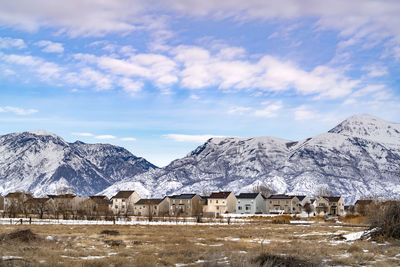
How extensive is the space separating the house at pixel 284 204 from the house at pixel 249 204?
3585 millimetres

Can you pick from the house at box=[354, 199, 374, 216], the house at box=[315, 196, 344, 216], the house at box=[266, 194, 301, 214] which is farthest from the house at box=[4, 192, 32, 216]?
the house at box=[315, 196, 344, 216]

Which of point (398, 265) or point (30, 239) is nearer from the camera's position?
point (398, 265)

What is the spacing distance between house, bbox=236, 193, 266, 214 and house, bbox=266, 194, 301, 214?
358 cm

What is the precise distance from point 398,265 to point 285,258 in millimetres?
5795

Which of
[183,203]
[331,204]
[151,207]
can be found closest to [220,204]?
[183,203]

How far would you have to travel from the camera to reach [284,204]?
151 m

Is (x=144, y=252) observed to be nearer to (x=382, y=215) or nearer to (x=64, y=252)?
(x=64, y=252)

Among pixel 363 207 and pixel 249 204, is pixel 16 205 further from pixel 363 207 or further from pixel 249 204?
pixel 363 207

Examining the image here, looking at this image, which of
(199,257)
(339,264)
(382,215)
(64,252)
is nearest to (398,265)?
(339,264)

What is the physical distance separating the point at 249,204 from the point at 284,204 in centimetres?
1335

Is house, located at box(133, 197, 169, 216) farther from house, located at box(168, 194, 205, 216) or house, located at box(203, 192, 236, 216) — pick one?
house, located at box(203, 192, 236, 216)

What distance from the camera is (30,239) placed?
102ft

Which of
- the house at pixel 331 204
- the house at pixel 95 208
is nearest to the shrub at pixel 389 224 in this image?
the house at pixel 95 208

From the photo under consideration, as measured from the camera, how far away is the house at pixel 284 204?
150 metres
